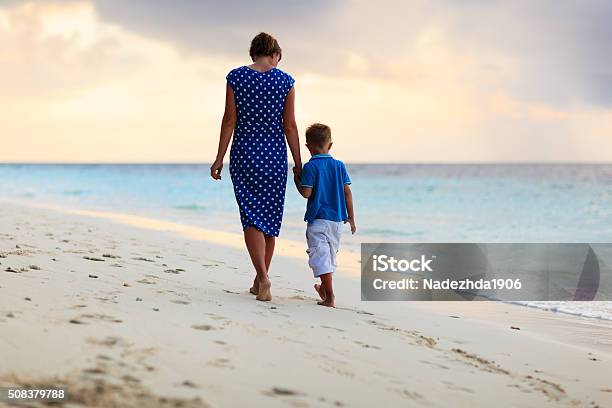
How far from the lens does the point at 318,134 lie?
438 cm

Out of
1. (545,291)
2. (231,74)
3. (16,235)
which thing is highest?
(231,74)

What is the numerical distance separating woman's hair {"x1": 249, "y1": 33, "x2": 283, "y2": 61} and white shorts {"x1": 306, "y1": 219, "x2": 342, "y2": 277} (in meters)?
1.18

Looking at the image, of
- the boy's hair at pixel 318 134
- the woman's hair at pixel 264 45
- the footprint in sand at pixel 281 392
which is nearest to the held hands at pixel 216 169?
the boy's hair at pixel 318 134

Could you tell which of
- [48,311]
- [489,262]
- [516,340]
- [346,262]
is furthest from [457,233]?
[48,311]

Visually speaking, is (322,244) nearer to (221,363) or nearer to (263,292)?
(263,292)

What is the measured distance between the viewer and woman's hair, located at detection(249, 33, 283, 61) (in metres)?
4.32

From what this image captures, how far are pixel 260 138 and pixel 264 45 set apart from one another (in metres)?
0.62

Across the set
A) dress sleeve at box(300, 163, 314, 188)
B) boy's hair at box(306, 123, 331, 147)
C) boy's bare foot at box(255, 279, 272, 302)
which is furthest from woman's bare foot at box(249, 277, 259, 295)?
boy's hair at box(306, 123, 331, 147)

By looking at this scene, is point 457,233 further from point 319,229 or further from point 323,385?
point 323,385

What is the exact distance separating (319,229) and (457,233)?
36.6ft

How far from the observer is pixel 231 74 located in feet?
14.2

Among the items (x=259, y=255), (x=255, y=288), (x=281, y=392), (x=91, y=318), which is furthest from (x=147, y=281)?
(x=281, y=392)

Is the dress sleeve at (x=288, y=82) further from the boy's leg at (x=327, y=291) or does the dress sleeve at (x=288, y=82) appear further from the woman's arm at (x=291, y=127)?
the boy's leg at (x=327, y=291)

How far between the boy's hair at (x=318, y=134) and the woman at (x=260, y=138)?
0.10 m
